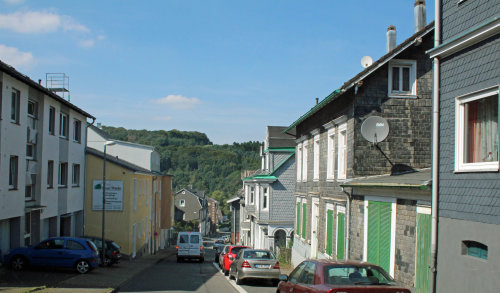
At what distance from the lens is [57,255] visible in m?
19.8

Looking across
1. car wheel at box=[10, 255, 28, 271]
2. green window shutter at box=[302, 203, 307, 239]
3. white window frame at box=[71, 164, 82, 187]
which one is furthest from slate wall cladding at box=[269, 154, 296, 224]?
car wheel at box=[10, 255, 28, 271]

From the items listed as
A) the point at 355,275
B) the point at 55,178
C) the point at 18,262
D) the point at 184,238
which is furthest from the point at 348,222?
the point at 184,238

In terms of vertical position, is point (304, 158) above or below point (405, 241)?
above

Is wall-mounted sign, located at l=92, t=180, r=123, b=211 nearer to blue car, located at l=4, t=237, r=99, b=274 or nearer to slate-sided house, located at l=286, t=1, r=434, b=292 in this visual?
blue car, located at l=4, t=237, r=99, b=274

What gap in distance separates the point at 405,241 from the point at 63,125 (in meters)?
20.6

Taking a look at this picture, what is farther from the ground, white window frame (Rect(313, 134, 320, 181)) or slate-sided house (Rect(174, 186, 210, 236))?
white window frame (Rect(313, 134, 320, 181))

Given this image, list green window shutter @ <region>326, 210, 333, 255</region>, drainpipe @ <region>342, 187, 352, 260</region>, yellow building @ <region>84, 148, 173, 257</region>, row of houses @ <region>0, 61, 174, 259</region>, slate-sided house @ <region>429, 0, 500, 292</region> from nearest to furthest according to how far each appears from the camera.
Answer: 1. slate-sided house @ <region>429, 0, 500, 292</region>
2. drainpipe @ <region>342, 187, 352, 260</region>
3. green window shutter @ <region>326, 210, 333, 255</region>
4. row of houses @ <region>0, 61, 174, 259</region>
5. yellow building @ <region>84, 148, 173, 257</region>

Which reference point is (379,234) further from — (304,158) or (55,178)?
(55,178)

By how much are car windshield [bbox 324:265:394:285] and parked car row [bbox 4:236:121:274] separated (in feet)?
45.9

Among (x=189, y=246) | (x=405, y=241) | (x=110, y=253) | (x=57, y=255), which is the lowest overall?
(x=189, y=246)

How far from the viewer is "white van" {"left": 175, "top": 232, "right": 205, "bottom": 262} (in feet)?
115

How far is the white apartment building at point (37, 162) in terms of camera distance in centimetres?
1964

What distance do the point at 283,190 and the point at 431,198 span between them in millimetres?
28154

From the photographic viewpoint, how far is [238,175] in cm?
14725
